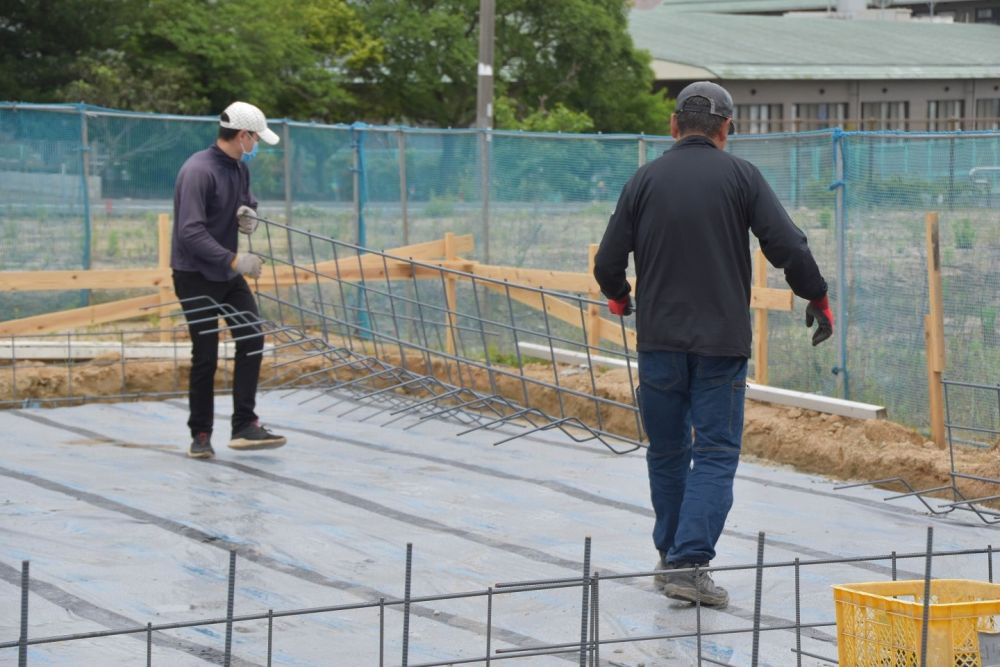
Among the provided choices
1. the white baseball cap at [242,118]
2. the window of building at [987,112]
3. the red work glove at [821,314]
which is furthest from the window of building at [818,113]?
the red work glove at [821,314]

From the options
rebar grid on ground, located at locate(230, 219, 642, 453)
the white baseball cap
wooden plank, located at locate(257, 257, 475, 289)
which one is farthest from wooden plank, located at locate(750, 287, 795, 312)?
wooden plank, located at locate(257, 257, 475, 289)

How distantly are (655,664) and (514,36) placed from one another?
40.4 meters

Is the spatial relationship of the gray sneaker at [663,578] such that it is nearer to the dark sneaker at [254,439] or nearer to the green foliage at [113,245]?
the dark sneaker at [254,439]

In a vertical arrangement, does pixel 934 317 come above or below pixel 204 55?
below

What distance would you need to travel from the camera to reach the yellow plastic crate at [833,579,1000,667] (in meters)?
3.92

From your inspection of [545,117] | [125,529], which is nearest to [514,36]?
[545,117]

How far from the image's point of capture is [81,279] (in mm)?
11414

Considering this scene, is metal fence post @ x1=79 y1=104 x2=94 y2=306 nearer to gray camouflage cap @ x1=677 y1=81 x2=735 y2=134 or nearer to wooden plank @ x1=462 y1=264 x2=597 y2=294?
wooden plank @ x1=462 y1=264 x2=597 y2=294

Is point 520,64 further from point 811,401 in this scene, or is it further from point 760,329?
point 811,401

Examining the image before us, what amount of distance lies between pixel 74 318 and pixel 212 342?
3.53 m

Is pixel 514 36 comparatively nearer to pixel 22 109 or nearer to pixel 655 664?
pixel 22 109

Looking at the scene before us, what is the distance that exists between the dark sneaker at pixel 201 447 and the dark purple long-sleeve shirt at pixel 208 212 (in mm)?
888

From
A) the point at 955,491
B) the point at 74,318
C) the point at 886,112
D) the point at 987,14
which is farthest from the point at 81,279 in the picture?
the point at 987,14

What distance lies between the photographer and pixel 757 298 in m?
9.61
